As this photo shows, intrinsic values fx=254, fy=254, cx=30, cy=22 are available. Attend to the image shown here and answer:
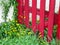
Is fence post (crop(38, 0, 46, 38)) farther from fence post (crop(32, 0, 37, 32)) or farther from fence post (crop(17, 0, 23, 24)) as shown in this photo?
fence post (crop(17, 0, 23, 24))

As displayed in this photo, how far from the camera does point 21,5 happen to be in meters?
5.29

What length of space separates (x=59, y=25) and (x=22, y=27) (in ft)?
3.37

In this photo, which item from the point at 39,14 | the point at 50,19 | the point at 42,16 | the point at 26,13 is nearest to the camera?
the point at 50,19

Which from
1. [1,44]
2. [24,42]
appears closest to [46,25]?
[24,42]

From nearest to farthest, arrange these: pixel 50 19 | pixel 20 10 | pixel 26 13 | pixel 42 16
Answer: pixel 50 19 → pixel 42 16 → pixel 26 13 → pixel 20 10

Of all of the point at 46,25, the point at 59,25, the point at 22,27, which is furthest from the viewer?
the point at 22,27

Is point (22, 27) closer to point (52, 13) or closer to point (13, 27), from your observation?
point (13, 27)

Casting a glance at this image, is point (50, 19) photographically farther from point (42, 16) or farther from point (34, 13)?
point (34, 13)

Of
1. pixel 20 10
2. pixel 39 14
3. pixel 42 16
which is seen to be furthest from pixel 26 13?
pixel 42 16

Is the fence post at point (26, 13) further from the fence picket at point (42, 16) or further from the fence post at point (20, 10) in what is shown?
the fence picket at point (42, 16)

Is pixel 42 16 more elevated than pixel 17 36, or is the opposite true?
pixel 42 16

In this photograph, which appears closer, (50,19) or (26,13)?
(50,19)

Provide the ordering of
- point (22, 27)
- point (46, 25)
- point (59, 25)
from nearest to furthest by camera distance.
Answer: point (59, 25) → point (46, 25) → point (22, 27)

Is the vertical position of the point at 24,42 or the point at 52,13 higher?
the point at 52,13
